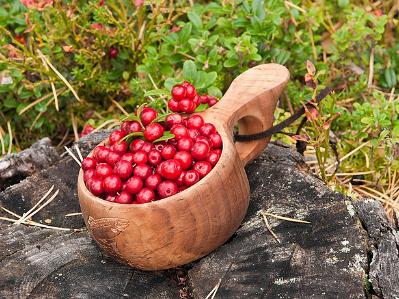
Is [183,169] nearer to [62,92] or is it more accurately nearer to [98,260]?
[98,260]

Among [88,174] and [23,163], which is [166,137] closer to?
[88,174]

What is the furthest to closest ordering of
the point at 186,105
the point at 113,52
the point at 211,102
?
the point at 113,52
the point at 211,102
the point at 186,105

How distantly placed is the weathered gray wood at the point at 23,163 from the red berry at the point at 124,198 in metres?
0.62

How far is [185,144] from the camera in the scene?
5.50 ft

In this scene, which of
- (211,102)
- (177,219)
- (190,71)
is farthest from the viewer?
(190,71)

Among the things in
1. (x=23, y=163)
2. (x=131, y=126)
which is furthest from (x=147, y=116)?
(x=23, y=163)

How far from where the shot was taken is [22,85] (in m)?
2.69

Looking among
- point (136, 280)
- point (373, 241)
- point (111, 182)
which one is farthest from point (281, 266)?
point (111, 182)

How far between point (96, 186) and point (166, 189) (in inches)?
7.7

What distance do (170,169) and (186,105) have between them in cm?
30

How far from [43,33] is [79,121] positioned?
498 millimetres

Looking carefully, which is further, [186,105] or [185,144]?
[186,105]

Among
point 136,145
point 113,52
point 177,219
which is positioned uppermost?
point 136,145

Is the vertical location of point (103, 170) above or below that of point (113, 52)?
above
